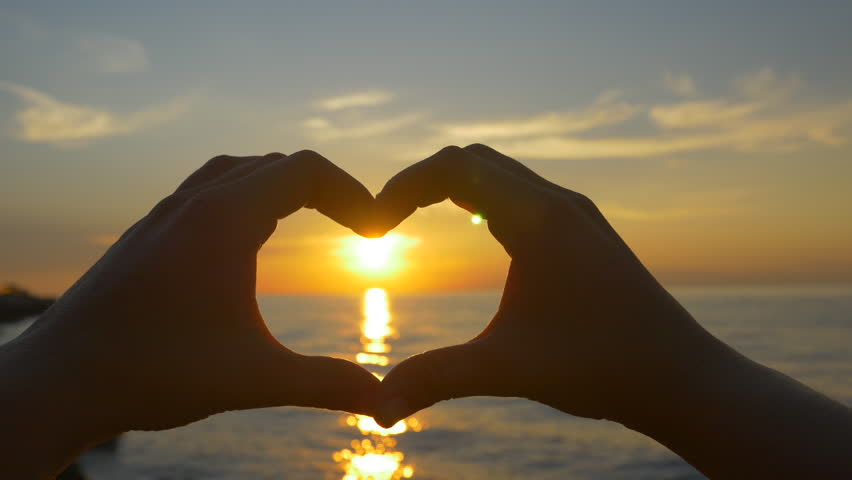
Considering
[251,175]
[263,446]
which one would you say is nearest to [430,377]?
[251,175]

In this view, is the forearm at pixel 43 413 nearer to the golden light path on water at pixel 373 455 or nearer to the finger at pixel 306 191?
the finger at pixel 306 191

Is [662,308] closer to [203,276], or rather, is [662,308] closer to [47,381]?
[203,276]

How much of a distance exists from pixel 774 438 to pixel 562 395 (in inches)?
32.4

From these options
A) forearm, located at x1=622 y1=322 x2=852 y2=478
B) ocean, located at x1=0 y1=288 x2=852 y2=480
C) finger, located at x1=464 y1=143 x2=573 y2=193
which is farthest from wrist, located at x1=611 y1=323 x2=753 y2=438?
ocean, located at x1=0 y1=288 x2=852 y2=480

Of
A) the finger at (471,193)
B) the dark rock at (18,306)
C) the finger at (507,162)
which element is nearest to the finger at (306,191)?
the finger at (471,193)

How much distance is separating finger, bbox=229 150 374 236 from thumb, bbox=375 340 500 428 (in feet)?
3.27

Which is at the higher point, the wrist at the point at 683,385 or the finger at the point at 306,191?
the finger at the point at 306,191

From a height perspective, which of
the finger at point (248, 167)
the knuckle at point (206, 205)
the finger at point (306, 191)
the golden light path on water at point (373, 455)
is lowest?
the golden light path on water at point (373, 455)

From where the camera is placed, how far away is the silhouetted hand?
2.31 meters

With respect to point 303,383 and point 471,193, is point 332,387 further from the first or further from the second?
point 471,193

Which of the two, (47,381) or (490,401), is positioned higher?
(47,381)

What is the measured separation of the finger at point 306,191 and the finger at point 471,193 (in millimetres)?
130

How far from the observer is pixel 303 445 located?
2200 cm

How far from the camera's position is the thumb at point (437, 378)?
248 centimetres
